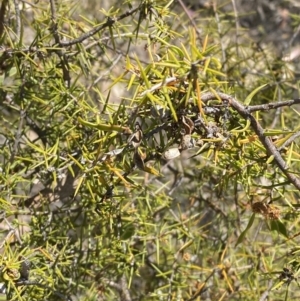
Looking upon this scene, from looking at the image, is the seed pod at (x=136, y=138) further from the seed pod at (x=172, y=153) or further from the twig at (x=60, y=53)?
the twig at (x=60, y=53)

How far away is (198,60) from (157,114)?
8 centimetres

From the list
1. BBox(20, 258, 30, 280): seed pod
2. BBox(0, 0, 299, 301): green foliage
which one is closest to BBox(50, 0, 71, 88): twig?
BBox(0, 0, 299, 301): green foliage

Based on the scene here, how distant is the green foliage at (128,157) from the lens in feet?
1.84

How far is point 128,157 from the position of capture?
62cm

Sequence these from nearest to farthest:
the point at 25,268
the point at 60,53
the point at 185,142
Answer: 1. the point at 185,142
2. the point at 25,268
3. the point at 60,53

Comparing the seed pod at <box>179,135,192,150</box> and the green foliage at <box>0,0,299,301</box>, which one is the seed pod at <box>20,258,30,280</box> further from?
the seed pod at <box>179,135,192,150</box>

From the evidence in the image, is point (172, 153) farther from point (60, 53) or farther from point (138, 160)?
point (60, 53)

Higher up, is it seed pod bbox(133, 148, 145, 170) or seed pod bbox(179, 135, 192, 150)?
seed pod bbox(179, 135, 192, 150)

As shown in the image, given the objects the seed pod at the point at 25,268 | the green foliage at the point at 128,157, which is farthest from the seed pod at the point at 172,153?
the seed pod at the point at 25,268

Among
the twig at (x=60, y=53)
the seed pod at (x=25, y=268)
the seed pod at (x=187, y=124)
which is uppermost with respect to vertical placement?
the seed pod at (x=187, y=124)

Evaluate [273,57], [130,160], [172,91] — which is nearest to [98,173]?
[130,160]

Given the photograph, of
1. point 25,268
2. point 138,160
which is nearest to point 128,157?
point 138,160

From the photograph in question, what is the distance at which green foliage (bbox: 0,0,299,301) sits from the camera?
56 cm

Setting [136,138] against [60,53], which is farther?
[60,53]
